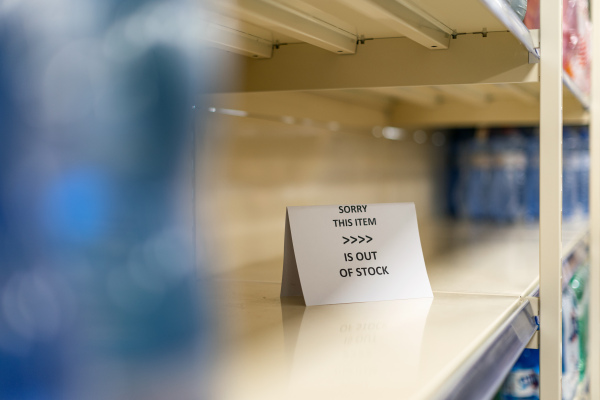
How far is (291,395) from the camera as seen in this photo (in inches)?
21.6

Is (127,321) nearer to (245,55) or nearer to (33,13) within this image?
(33,13)

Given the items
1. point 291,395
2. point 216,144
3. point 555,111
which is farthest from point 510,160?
point 216,144

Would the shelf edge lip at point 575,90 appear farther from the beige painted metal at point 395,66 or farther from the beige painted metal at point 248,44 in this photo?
the beige painted metal at point 248,44

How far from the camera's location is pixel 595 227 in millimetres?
1937

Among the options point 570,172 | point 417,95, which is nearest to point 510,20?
point 417,95

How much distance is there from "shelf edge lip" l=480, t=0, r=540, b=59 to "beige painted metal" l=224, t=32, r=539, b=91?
2.1 inches

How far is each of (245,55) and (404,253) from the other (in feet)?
1.52

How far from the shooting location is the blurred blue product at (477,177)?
325 cm

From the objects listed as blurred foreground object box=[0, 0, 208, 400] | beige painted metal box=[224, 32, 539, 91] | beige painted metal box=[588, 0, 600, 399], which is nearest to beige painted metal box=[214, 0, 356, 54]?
beige painted metal box=[224, 32, 539, 91]

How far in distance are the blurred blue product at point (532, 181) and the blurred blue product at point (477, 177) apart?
19 centimetres

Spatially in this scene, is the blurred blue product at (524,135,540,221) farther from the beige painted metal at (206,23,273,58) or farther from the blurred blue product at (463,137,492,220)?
the beige painted metal at (206,23,273,58)

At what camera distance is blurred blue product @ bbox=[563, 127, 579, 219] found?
288 centimetres

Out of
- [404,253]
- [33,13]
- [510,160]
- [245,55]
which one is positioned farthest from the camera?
[510,160]

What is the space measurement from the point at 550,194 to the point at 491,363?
1.36 feet
